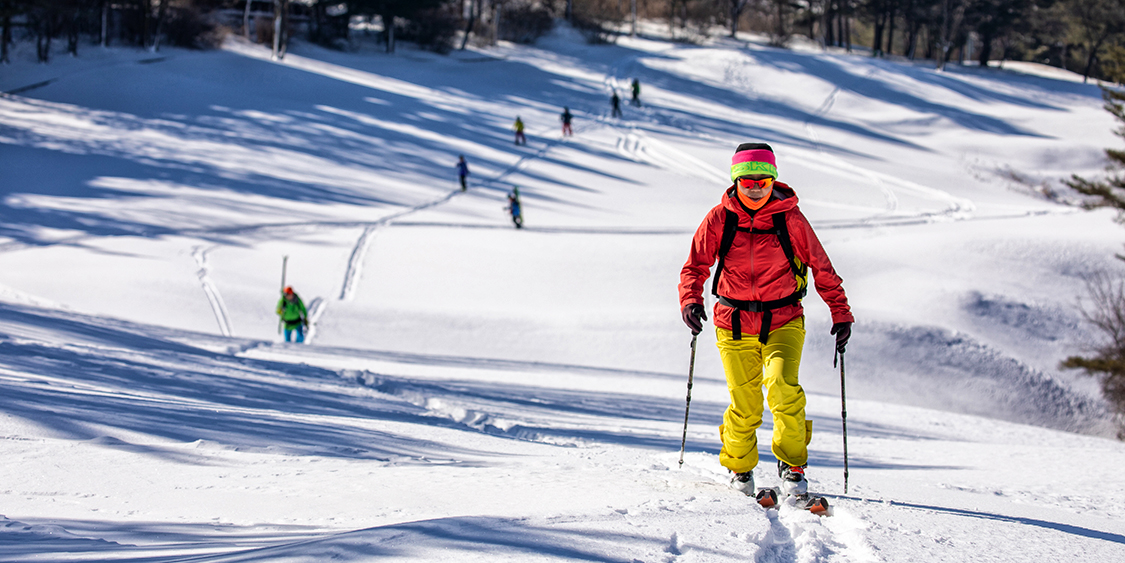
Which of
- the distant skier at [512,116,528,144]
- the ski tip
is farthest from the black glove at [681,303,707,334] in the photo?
the distant skier at [512,116,528,144]

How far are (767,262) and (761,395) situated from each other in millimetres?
667

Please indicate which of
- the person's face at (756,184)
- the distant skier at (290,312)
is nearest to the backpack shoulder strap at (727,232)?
the person's face at (756,184)

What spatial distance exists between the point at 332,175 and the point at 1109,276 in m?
21.3

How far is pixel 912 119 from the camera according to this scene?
128 feet

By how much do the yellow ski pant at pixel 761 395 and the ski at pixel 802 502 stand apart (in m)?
0.25

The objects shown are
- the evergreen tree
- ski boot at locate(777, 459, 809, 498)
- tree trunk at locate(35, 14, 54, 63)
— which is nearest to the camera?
ski boot at locate(777, 459, 809, 498)

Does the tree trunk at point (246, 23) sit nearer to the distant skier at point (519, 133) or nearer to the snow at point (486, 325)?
the snow at point (486, 325)

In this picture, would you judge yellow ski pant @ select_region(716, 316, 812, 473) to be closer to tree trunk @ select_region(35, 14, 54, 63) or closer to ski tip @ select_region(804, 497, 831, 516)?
ski tip @ select_region(804, 497, 831, 516)

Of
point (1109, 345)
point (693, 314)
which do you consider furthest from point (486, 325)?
point (1109, 345)

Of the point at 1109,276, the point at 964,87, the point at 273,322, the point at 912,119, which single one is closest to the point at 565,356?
the point at 273,322

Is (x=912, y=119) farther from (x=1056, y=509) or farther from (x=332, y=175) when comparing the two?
(x=1056, y=509)

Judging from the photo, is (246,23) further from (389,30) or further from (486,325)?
(486,325)

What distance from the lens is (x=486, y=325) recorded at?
12703 mm

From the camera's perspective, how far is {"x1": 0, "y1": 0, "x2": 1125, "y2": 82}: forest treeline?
37.6 m
